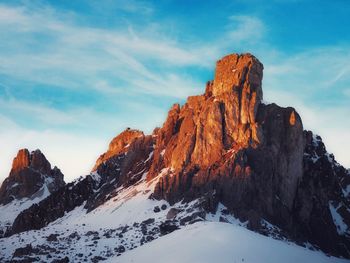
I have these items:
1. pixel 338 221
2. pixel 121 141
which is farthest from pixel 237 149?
pixel 121 141

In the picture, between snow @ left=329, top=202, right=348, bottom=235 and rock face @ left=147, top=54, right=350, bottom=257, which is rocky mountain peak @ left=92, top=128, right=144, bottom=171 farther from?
snow @ left=329, top=202, right=348, bottom=235

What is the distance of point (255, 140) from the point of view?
12362 centimetres

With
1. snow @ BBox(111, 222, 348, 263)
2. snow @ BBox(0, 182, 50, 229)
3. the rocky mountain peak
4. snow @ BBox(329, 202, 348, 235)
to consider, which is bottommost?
snow @ BBox(111, 222, 348, 263)

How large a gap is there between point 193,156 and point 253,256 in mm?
74032

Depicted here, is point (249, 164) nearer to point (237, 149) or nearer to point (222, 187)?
point (237, 149)

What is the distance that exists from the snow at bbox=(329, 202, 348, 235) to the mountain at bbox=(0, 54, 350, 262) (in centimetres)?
23

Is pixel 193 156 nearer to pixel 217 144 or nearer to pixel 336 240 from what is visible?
pixel 217 144

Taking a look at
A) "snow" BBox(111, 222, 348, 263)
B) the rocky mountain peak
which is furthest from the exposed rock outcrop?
"snow" BBox(111, 222, 348, 263)

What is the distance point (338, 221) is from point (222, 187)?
31.1 meters

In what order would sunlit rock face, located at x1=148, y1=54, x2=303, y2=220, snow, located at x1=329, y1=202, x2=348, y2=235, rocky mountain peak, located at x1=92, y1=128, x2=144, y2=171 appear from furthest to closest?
rocky mountain peak, located at x1=92, y1=128, x2=144, y2=171, snow, located at x1=329, y1=202, x2=348, y2=235, sunlit rock face, located at x1=148, y1=54, x2=303, y2=220

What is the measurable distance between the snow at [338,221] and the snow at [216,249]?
71464 millimetres

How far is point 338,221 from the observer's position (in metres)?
132

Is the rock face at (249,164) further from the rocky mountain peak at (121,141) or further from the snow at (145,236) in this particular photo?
the rocky mountain peak at (121,141)

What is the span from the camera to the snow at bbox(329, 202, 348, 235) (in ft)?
422
